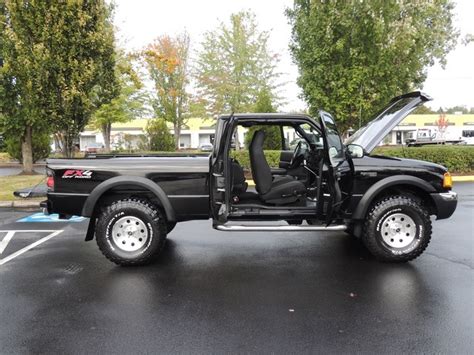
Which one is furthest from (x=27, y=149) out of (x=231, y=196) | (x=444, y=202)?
(x=444, y=202)

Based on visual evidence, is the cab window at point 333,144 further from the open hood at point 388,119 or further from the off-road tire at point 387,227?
the off-road tire at point 387,227

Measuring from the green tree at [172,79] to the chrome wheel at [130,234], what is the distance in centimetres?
2326

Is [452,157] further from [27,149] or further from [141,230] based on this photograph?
[27,149]

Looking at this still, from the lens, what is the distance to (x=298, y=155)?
6.25 meters

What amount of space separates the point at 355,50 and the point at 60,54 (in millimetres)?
8818

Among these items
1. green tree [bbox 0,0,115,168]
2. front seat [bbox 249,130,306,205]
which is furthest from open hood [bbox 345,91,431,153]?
green tree [bbox 0,0,115,168]

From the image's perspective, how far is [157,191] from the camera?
4.88m

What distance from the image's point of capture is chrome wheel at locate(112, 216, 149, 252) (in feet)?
16.2

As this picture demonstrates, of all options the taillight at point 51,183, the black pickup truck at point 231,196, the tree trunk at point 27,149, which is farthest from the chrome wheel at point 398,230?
the tree trunk at point 27,149

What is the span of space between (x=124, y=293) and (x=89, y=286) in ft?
1.62

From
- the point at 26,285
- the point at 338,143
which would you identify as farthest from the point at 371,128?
the point at 26,285

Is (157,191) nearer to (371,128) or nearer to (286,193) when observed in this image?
(286,193)

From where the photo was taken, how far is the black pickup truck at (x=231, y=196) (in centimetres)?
489

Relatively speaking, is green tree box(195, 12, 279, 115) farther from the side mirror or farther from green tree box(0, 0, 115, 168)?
the side mirror
